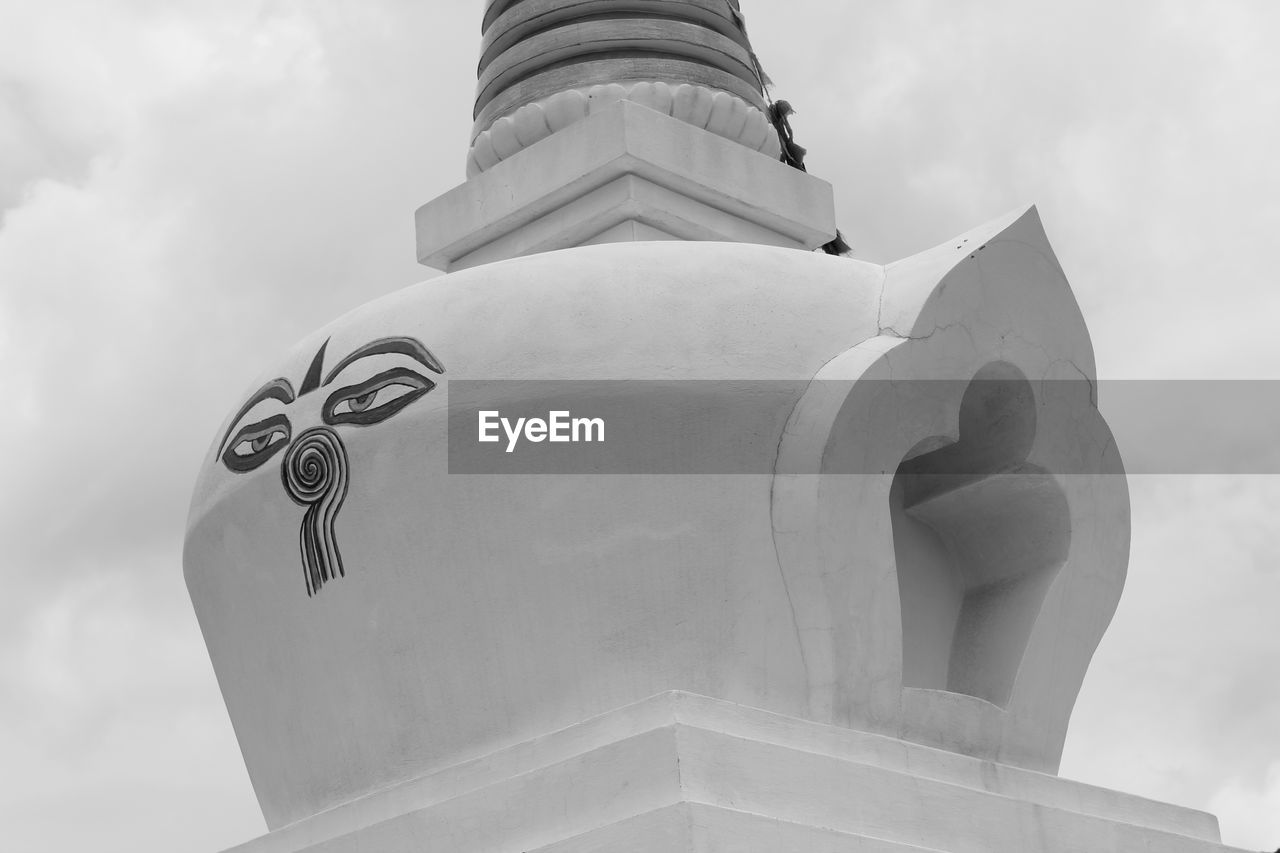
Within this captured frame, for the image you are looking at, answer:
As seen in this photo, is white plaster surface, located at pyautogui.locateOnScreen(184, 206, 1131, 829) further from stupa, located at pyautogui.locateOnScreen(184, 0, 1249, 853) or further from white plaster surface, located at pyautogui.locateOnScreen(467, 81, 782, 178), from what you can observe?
white plaster surface, located at pyautogui.locateOnScreen(467, 81, 782, 178)

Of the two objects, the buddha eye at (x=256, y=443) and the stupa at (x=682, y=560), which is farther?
the buddha eye at (x=256, y=443)

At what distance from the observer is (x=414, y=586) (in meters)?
7.52

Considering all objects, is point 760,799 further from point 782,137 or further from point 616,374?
point 782,137

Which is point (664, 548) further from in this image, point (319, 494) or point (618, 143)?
point (618, 143)

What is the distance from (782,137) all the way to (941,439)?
338 cm

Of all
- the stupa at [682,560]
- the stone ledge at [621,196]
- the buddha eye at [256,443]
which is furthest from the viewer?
the stone ledge at [621,196]

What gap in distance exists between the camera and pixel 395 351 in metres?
7.87

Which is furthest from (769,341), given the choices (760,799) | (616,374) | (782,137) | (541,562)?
→ (782,137)

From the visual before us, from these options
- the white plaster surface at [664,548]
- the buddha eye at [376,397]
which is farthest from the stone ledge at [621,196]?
the buddha eye at [376,397]

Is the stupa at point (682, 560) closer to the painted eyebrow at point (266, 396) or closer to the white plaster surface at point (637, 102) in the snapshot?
the painted eyebrow at point (266, 396)

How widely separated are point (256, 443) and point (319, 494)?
524 mm

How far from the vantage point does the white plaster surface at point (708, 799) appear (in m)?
6.60

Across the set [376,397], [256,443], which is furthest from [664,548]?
[256,443]

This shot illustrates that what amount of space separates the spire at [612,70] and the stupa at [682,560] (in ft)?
7.20
